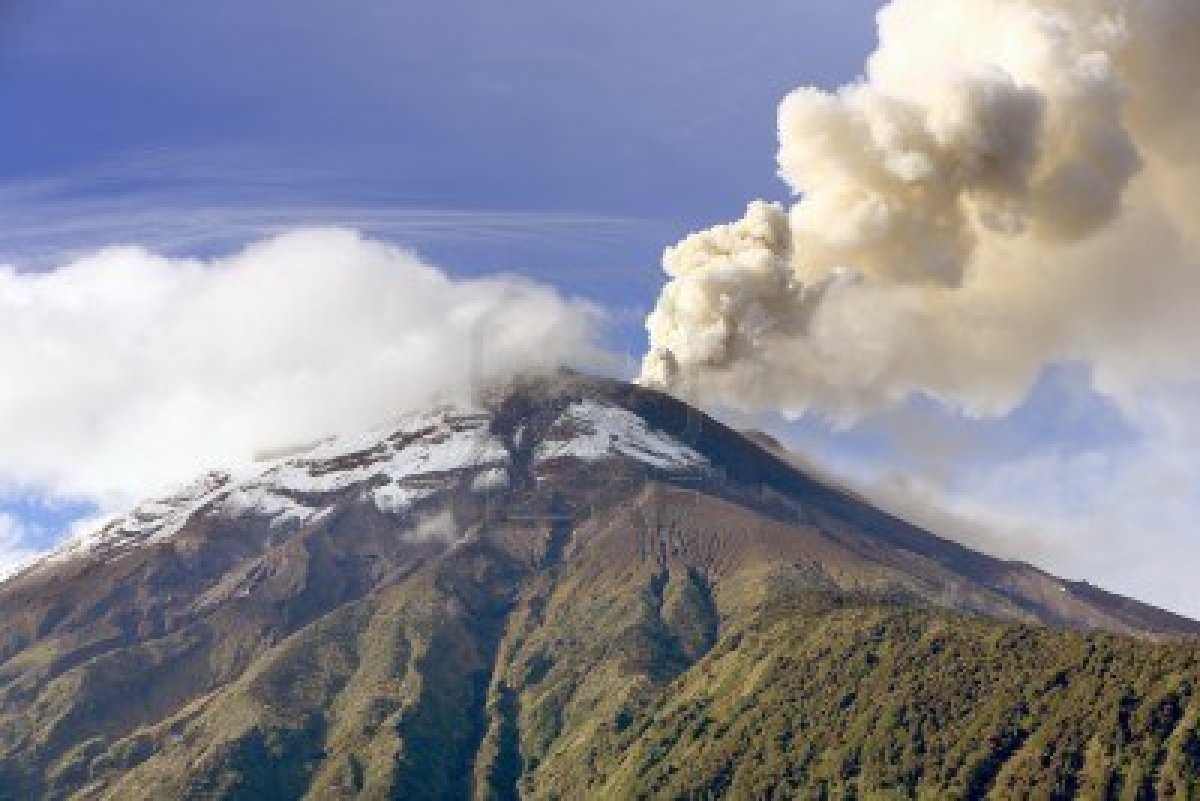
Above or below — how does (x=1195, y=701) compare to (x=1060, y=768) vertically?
above

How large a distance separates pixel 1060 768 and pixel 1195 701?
19283 millimetres

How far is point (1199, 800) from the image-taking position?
178 meters

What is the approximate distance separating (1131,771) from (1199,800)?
1219 cm

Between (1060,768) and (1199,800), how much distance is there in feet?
73.4

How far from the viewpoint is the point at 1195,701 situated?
194m

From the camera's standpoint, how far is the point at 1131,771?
623ft

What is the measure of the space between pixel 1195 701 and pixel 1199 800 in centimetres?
1853

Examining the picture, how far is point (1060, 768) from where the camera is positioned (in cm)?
19800

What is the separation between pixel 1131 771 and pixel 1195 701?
13.1m

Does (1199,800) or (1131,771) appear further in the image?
(1131,771)

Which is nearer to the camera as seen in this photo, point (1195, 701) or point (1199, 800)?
point (1199, 800)

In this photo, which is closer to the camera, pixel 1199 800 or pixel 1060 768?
pixel 1199 800
